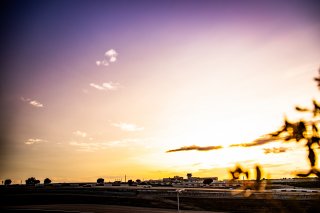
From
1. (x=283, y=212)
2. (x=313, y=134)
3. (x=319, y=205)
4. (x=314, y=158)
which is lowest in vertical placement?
(x=283, y=212)

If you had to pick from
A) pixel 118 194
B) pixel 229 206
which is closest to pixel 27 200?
pixel 118 194

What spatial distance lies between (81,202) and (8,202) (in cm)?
1379

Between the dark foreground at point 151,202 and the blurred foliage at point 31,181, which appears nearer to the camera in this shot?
the dark foreground at point 151,202

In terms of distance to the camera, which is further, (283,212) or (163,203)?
(163,203)

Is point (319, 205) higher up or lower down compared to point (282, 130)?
lower down

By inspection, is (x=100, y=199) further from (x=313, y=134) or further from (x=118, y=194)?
(x=313, y=134)

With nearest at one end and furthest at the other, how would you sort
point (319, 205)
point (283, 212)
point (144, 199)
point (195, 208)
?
point (319, 205) → point (283, 212) → point (195, 208) → point (144, 199)

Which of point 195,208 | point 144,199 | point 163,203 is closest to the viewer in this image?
point 195,208

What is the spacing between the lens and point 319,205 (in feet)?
20.2

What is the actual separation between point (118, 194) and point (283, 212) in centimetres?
3198

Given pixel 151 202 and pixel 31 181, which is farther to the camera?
pixel 31 181

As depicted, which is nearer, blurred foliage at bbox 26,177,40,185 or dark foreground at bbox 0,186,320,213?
dark foreground at bbox 0,186,320,213

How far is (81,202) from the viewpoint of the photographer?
54.8m

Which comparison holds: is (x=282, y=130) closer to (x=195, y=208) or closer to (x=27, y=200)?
(x=195, y=208)
